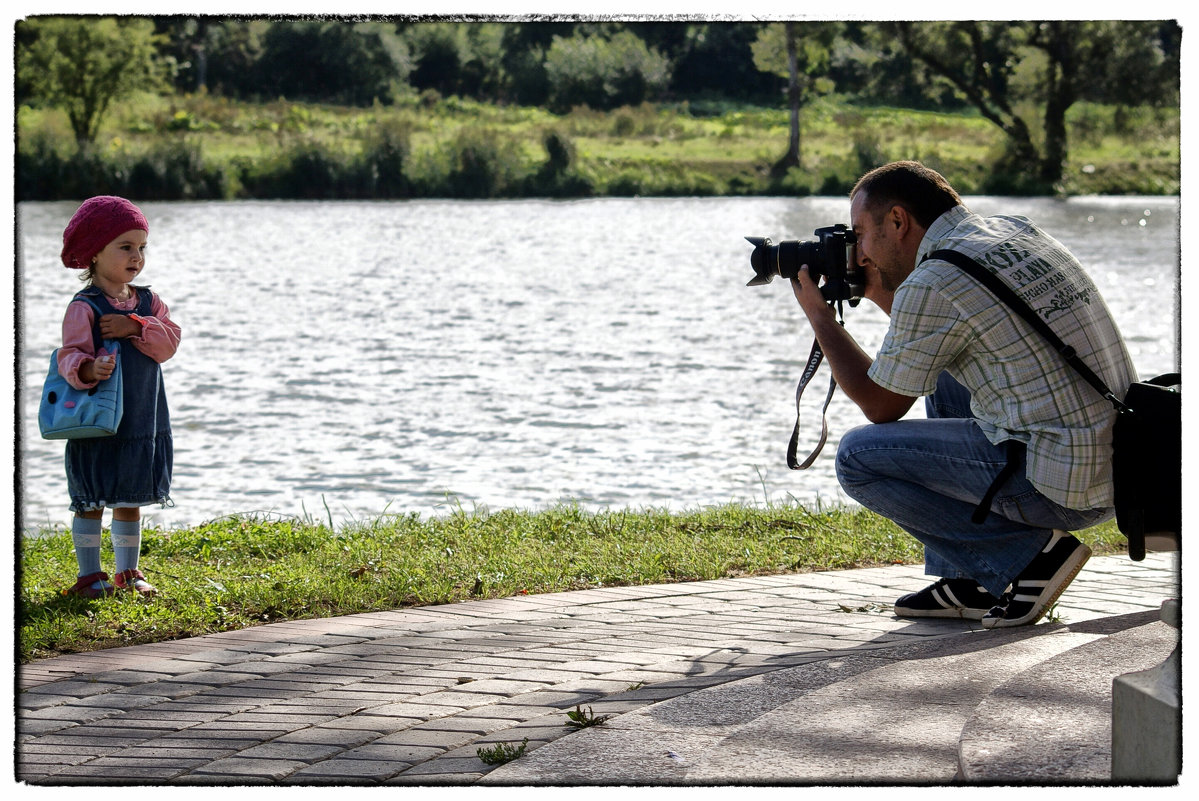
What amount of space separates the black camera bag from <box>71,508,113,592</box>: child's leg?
336 centimetres

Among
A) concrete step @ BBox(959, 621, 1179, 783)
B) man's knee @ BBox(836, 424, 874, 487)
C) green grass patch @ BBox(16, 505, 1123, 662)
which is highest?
man's knee @ BBox(836, 424, 874, 487)

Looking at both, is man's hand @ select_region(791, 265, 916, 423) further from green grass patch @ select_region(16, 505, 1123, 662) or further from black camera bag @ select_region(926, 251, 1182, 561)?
green grass patch @ select_region(16, 505, 1123, 662)

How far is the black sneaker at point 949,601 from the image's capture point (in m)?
4.17

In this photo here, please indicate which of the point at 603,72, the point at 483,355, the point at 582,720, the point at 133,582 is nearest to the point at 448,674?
the point at 582,720

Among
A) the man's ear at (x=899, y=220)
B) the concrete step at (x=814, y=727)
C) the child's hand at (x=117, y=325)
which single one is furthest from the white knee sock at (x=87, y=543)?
the man's ear at (x=899, y=220)

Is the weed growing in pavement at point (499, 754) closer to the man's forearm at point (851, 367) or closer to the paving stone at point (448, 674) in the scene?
the paving stone at point (448, 674)

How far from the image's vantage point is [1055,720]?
2.69 m

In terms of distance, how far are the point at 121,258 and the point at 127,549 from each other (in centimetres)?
104

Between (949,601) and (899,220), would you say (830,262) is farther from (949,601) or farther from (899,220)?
(949,601)

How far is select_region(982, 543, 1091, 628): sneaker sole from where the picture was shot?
3914 millimetres

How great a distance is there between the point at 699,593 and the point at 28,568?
2.69m

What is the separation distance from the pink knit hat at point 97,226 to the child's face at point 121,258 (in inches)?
0.8

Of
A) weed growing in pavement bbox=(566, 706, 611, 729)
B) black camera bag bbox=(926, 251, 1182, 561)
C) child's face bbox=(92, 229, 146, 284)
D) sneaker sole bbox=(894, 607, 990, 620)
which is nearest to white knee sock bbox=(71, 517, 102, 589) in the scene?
child's face bbox=(92, 229, 146, 284)

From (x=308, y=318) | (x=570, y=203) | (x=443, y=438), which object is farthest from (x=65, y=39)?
(x=570, y=203)
